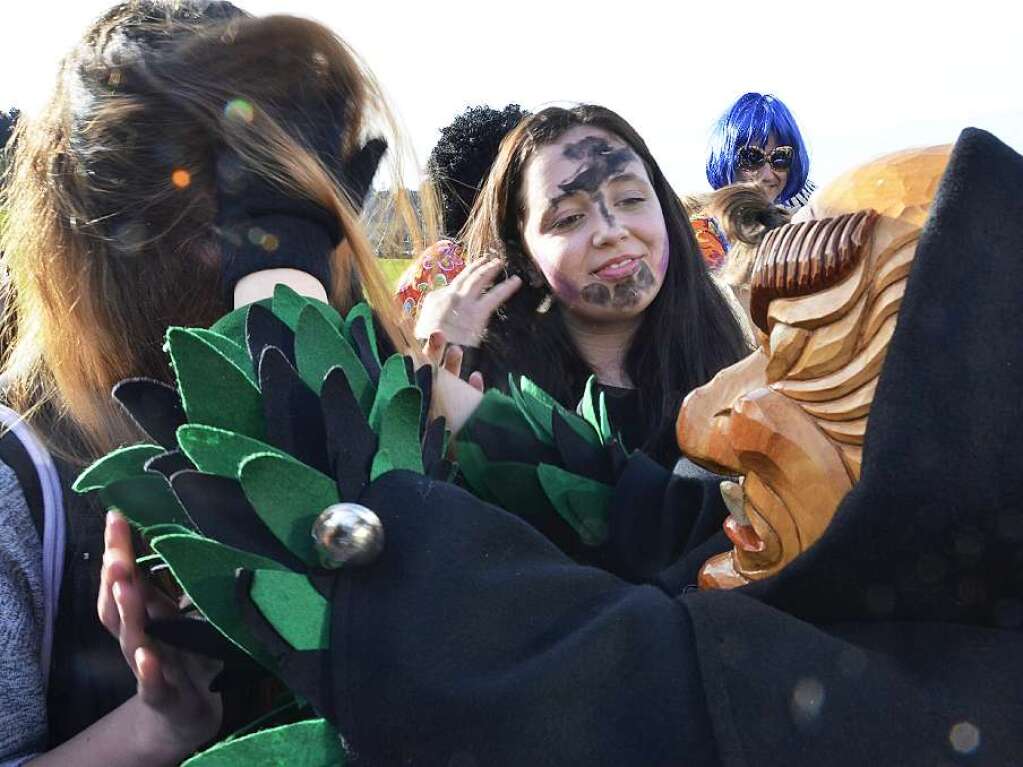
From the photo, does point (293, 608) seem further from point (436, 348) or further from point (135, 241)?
point (436, 348)

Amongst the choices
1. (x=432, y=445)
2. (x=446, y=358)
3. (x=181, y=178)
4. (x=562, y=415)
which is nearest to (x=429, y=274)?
(x=446, y=358)

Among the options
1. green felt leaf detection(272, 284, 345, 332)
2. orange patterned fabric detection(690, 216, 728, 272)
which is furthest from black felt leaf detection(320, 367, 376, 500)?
orange patterned fabric detection(690, 216, 728, 272)

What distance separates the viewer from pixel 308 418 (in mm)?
582

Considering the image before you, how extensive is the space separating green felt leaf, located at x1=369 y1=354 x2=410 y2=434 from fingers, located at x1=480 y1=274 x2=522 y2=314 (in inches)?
41.0

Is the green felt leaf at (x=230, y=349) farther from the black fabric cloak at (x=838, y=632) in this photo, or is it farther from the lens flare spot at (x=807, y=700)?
the lens flare spot at (x=807, y=700)

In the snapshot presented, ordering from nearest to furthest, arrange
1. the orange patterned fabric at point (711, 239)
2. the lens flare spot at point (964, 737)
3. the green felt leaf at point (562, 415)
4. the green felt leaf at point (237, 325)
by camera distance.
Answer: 1. the lens flare spot at point (964, 737)
2. the green felt leaf at point (237, 325)
3. the green felt leaf at point (562, 415)
4. the orange patterned fabric at point (711, 239)

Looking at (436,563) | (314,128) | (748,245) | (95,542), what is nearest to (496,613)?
(436,563)

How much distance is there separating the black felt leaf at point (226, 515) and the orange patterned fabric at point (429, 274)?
1597 mm

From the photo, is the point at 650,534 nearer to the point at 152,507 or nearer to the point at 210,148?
the point at 152,507

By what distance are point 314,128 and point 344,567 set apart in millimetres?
507

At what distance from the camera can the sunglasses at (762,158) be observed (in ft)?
9.67

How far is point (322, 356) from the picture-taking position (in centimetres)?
63

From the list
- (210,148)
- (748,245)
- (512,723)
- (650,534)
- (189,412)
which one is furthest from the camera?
(748,245)

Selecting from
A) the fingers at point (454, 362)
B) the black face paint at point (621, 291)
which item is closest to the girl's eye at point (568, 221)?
the black face paint at point (621, 291)
